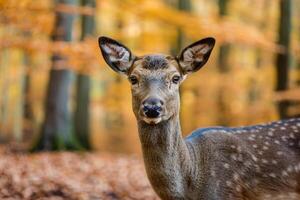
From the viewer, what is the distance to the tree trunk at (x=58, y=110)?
13310mm

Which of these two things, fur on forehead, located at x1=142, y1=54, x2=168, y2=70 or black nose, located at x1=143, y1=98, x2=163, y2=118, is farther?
fur on forehead, located at x1=142, y1=54, x2=168, y2=70

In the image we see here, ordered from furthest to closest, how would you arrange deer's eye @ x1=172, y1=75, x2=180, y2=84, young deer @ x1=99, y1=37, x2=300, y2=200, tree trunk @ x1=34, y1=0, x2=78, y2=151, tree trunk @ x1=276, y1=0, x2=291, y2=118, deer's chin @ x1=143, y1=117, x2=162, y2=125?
tree trunk @ x1=276, y1=0, x2=291, y2=118 → tree trunk @ x1=34, y1=0, x2=78, y2=151 → deer's eye @ x1=172, y1=75, x2=180, y2=84 → young deer @ x1=99, y1=37, x2=300, y2=200 → deer's chin @ x1=143, y1=117, x2=162, y2=125

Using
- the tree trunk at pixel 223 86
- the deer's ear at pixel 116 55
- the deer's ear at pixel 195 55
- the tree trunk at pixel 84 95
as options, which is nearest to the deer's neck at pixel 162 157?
the deer's ear at pixel 195 55

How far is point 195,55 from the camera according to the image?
5.47 meters

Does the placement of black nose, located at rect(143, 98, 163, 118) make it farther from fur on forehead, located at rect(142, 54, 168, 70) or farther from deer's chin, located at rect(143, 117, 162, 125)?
fur on forehead, located at rect(142, 54, 168, 70)

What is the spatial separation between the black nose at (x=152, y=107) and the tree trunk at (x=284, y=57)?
917cm

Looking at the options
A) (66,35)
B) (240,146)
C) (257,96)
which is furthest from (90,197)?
(257,96)

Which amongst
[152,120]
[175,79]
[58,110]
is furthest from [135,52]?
[152,120]

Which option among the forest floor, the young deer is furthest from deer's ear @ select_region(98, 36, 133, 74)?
the forest floor

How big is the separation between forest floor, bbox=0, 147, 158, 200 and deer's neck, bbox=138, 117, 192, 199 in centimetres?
256

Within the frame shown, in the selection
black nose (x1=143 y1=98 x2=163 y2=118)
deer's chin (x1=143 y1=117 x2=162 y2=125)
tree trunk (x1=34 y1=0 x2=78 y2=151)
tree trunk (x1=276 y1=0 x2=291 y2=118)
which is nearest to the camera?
black nose (x1=143 y1=98 x2=163 y2=118)

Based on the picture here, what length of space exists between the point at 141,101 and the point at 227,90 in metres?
18.4

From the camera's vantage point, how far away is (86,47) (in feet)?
40.6

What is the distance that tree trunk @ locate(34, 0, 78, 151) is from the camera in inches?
524
